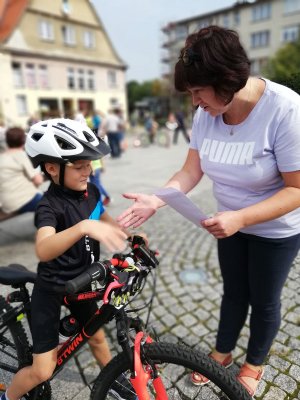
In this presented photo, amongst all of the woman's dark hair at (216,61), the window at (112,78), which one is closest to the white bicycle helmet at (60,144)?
the woman's dark hair at (216,61)

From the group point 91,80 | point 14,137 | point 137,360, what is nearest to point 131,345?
point 137,360

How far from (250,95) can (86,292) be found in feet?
4.08

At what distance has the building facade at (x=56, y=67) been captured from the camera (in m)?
24.3

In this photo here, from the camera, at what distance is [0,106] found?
23484mm

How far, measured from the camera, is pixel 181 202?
1.54 metres

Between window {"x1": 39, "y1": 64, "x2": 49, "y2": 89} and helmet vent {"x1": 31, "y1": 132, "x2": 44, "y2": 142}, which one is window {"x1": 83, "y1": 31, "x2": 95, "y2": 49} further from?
helmet vent {"x1": 31, "y1": 132, "x2": 44, "y2": 142}

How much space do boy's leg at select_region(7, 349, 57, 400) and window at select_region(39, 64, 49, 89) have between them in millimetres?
28541

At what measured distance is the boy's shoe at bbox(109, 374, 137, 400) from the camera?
5.37 ft

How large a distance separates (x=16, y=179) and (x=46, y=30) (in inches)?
1058

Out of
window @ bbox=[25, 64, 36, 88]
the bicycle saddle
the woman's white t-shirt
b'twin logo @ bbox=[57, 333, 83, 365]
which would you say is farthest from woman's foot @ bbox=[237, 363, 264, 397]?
window @ bbox=[25, 64, 36, 88]

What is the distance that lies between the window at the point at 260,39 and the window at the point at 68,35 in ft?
65.3

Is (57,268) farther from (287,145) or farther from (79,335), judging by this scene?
(287,145)

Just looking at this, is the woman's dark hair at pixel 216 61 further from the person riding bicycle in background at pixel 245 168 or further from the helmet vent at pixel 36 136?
the helmet vent at pixel 36 136

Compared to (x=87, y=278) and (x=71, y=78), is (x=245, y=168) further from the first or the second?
(x=71, y=78)
